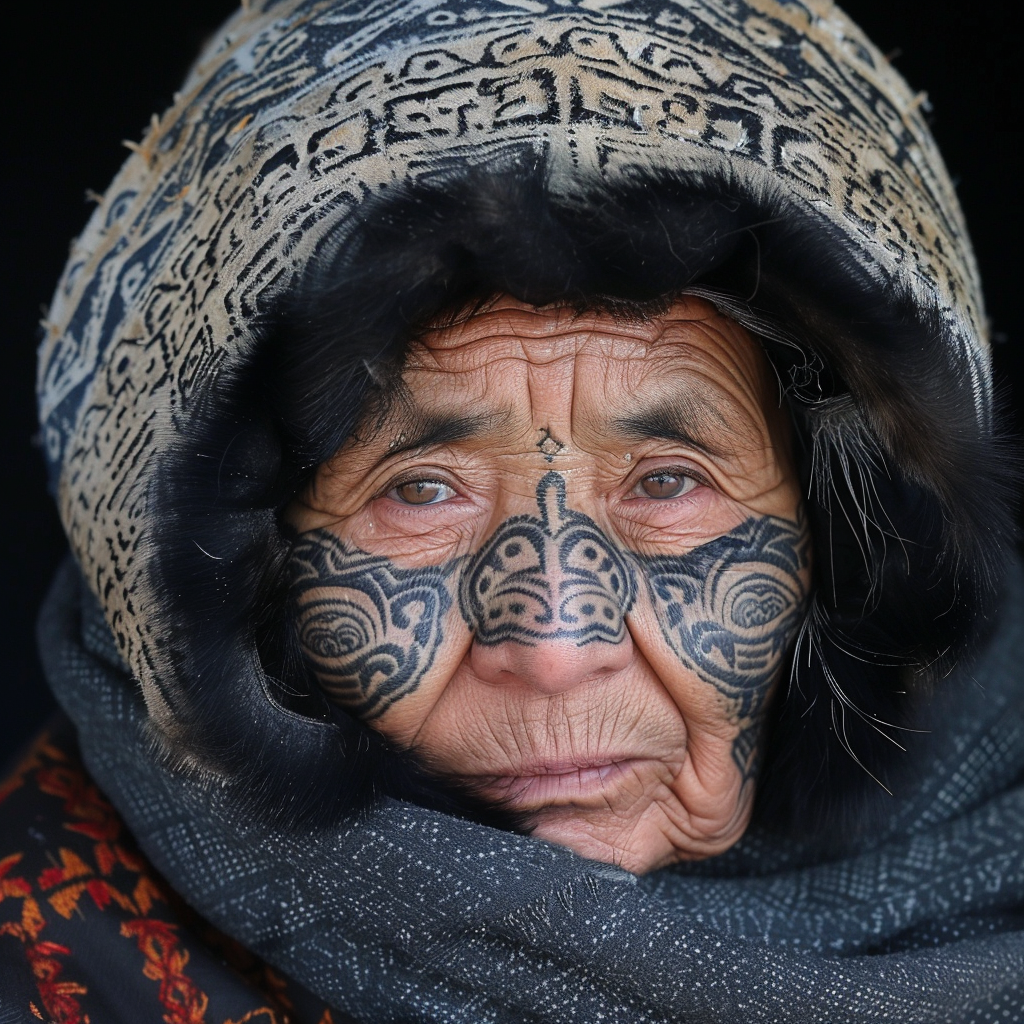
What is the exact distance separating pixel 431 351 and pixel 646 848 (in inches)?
31.4

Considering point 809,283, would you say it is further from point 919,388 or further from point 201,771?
point 201,771

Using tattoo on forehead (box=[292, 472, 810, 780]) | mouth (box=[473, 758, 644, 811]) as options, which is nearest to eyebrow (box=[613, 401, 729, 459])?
tattoo on forehead (box=[292, 472, 810, 780])

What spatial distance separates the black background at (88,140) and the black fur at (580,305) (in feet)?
5.25

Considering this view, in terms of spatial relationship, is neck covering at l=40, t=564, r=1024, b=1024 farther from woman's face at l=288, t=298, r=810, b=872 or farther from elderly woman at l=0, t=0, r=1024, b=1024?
woman's face at l=288, t=298, r=810, b=872

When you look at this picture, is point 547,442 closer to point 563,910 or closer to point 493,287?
point 493,287

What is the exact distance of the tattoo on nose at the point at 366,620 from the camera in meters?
1.66

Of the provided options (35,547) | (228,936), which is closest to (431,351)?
(228,936)

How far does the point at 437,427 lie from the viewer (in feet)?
5.35

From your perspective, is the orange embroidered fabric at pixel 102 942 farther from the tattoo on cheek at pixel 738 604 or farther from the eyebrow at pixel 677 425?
the eyebrow at pixel 677 425

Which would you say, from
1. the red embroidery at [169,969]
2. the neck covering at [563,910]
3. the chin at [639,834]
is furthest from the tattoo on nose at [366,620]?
the red embroidery at [169,969]

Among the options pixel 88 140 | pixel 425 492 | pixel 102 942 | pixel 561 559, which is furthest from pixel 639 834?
pixel 88 140

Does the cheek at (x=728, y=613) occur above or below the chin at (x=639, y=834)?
above

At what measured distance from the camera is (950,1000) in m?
1.64

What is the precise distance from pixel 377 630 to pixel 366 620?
0.8 inches
